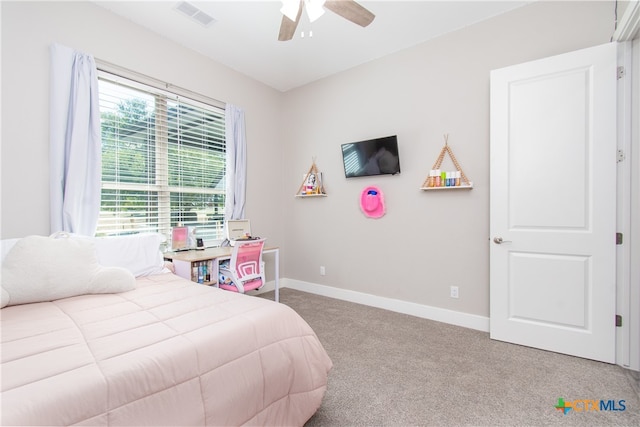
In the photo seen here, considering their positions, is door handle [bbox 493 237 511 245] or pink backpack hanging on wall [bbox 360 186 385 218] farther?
pink backpack hanging on wall [bbox 360 186 385 218]

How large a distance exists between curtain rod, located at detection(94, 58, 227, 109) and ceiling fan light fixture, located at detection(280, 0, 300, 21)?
5.91 feet

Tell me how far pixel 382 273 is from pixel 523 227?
4.97 feet

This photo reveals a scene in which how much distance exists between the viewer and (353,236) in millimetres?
3693

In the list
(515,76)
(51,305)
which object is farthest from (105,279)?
(515,76)

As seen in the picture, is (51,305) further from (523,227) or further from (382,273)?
(523,227)

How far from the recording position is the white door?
218cm

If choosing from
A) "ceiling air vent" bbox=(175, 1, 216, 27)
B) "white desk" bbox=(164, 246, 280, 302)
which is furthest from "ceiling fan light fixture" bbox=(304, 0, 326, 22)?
"white desk" bbox=(164, 246, 280, 302)

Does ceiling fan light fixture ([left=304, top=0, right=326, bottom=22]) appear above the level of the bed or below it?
above

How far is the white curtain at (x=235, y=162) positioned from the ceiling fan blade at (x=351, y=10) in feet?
6.74

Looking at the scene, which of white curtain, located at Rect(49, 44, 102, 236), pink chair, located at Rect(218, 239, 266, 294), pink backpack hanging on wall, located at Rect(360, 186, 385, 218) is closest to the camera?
white curtain, located at Rect(49, 44, 102, 236)

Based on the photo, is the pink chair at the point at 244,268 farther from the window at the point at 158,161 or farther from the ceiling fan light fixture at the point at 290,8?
the ceiling fan light fixture at the point at 290,8

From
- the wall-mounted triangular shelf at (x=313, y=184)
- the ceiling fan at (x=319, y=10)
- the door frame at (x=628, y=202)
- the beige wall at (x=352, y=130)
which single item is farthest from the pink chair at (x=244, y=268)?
the door frame at (x=628, y=202)

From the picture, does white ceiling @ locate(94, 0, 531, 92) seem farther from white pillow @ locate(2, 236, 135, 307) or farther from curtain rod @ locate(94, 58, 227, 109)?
white pillow @ locate(2, 236, 135, 307)

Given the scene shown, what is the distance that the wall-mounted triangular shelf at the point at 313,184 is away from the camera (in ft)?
12.9
